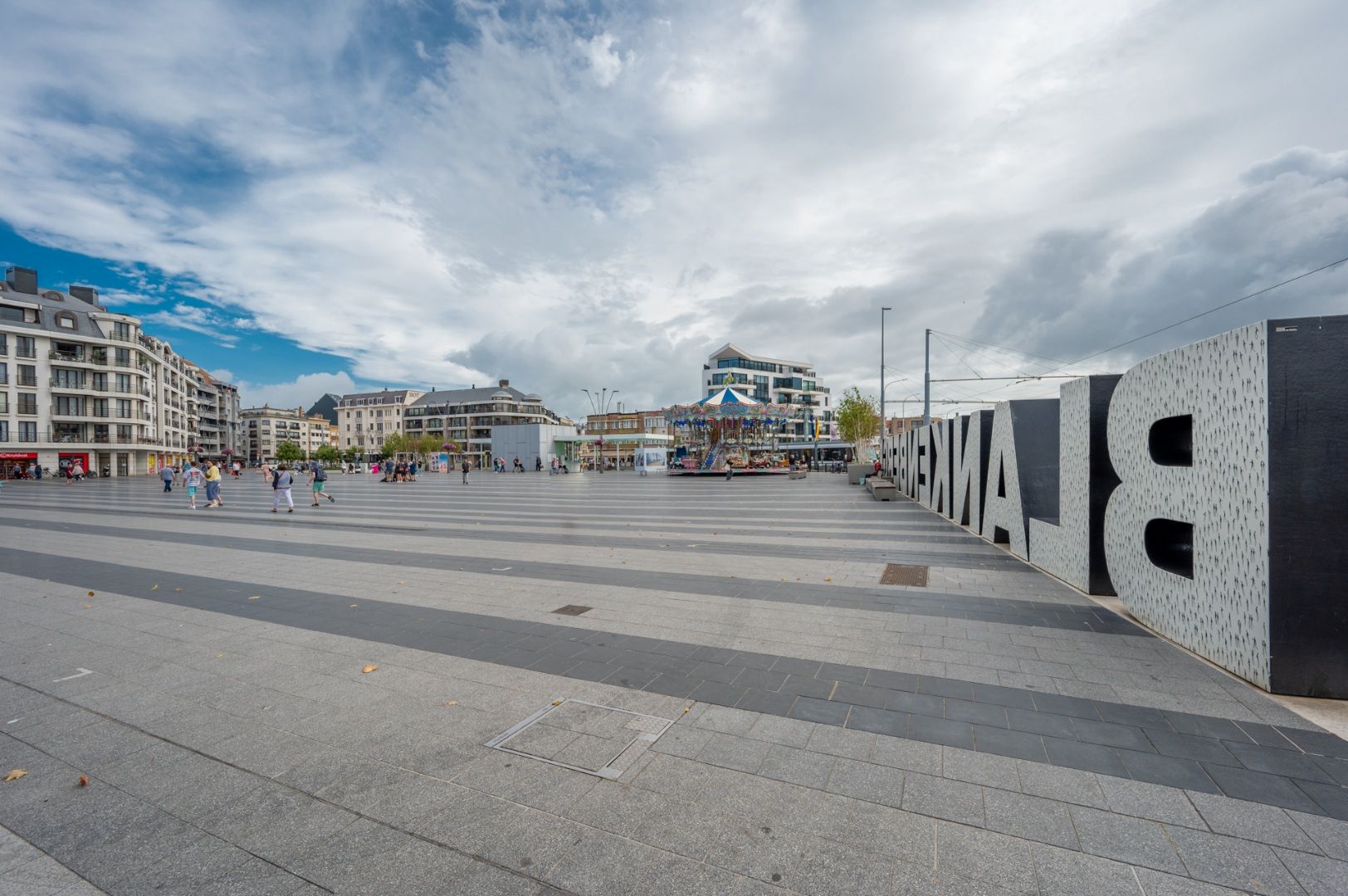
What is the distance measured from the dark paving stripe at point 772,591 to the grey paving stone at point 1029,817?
138 inches

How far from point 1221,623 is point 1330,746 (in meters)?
1.53

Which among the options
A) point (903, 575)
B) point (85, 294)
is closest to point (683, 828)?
point (903, 575)

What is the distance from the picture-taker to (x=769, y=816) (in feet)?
9.74

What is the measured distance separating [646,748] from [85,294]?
88.5 metres

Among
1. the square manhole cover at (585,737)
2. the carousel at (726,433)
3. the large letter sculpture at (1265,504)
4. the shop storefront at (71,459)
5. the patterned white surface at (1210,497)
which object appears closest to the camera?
the square manhole cover at (585,737)

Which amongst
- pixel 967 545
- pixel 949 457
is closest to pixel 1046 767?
pixel 967 545

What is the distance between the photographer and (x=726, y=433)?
46594 millimetres

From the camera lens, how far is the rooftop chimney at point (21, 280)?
57.1 m

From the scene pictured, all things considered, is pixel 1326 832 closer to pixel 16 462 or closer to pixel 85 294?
pixel 16 462

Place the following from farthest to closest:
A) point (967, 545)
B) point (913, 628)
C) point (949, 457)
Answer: point (949, 457) < point (967, 545) < point (913, 628)

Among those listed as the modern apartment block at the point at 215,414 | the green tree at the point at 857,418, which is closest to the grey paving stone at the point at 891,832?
the green tree at the point at 857,418

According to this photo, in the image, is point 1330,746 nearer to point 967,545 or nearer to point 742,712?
point 742,712

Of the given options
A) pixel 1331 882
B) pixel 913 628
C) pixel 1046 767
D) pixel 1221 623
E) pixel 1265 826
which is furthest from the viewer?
pixel 913 628

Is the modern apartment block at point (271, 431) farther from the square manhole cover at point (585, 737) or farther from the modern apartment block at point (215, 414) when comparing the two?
the square manhole cover at point (585, 737)
